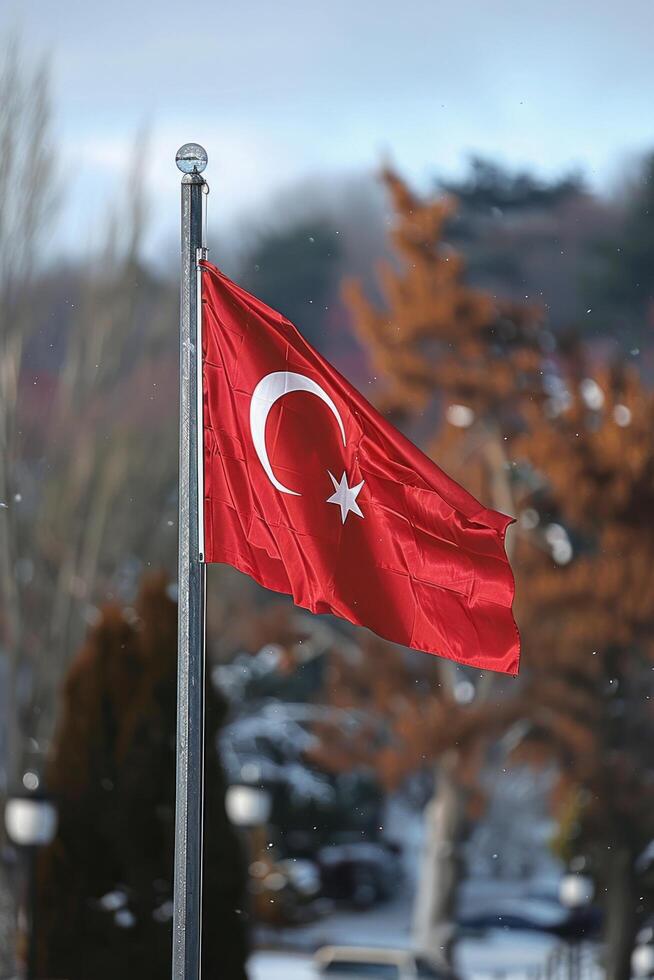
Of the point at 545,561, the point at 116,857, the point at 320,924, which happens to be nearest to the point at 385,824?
the point at 320,924

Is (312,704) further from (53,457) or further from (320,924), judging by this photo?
(53,457)

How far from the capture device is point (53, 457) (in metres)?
14.1

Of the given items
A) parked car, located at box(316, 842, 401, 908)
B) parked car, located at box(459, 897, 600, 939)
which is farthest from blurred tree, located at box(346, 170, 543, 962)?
parked car, located at box(316, 842, 401, 908)

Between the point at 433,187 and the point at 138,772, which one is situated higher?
the point at 433,187

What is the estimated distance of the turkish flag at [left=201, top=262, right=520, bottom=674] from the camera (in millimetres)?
3398

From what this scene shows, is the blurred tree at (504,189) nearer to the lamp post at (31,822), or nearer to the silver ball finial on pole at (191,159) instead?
the lamp post at (31,822)

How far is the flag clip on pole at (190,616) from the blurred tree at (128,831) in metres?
4.11

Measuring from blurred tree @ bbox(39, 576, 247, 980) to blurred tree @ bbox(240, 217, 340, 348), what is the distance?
649cm

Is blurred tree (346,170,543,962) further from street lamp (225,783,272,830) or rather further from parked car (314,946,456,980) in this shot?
street lamp (225,783,272,830)

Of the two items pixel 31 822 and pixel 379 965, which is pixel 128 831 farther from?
pixel 379 965

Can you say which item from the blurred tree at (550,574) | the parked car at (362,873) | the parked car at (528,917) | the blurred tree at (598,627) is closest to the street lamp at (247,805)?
the blurred tree at (550,574)

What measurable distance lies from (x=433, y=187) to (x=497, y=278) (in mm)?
1146

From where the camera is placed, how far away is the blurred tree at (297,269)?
14.1 metres

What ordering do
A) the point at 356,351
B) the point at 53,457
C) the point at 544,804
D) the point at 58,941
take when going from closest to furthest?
1. the point at 58,941
2. the point at 544,804
3. the point at 356,351
4. the point at 53,457
